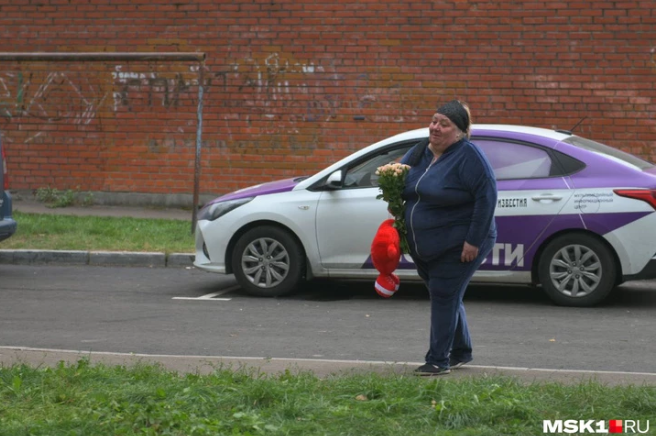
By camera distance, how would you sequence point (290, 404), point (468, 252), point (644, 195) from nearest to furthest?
point (290, 404), point (468, 252), point (644, 195)

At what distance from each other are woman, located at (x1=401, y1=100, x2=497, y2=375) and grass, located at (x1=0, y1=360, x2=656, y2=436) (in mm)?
545

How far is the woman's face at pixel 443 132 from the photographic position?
6.38 meters

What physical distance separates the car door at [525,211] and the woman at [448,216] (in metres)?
3.23

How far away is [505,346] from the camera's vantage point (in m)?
7.91

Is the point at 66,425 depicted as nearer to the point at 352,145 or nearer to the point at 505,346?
the point at 505,346

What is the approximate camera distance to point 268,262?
410 inches

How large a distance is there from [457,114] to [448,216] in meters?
0.60

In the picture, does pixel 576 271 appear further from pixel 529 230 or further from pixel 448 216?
pixel 448 216

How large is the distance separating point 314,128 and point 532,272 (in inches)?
291

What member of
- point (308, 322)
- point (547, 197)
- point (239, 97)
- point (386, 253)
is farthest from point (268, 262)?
point (239, 97)

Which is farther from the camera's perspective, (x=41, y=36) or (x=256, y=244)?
(x=41, y=36)

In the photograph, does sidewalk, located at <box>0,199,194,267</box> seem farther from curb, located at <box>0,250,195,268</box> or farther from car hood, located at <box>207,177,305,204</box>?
car hood, located at <box>207,177,305,204</box>

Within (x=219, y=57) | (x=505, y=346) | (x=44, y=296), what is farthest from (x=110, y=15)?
(x=505, y=346)

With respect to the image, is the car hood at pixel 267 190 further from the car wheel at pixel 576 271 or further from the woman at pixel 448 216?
the woman at pixel 448 216
